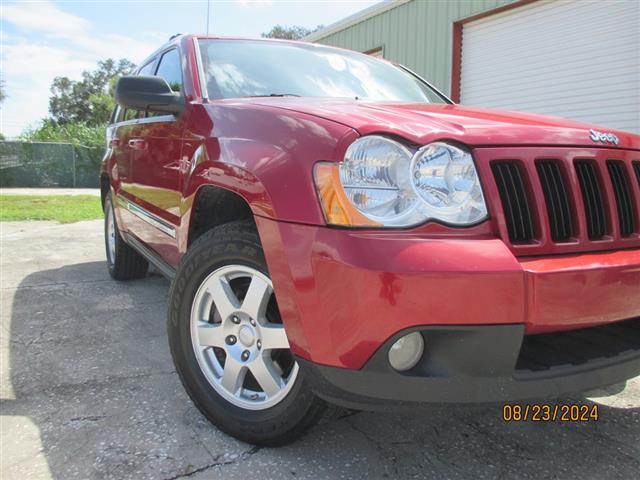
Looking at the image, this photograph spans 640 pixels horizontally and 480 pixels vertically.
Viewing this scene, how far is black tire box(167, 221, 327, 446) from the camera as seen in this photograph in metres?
1.88

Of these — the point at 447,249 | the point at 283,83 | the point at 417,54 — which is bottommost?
the point at 447,249

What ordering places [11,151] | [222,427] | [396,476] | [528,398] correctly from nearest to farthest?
[528,398], [396,476], [222,427], [11,151]

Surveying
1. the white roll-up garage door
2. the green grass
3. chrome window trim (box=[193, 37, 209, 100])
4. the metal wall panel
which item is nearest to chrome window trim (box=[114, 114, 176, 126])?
chrome window trim (box=[193, 37, 209, 100])

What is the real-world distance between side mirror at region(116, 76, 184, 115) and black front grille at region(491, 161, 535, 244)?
1614 millimetres

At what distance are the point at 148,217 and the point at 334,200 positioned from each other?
210cm

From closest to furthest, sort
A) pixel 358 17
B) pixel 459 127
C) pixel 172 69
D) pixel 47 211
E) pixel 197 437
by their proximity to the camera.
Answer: pixel 459 127 < pixel 197 437 < pixel 172 69 < pixel 358 17 < pixel 47 211

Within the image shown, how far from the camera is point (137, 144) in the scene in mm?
3541

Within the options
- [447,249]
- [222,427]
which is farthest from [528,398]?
[222,427]

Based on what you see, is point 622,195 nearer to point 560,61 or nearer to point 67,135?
point 560,61

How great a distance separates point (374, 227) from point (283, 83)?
4.80 ft

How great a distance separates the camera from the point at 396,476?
1888 mm

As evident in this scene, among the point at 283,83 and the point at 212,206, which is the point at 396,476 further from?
the point at 283,83

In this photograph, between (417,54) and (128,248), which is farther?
(417,54)
